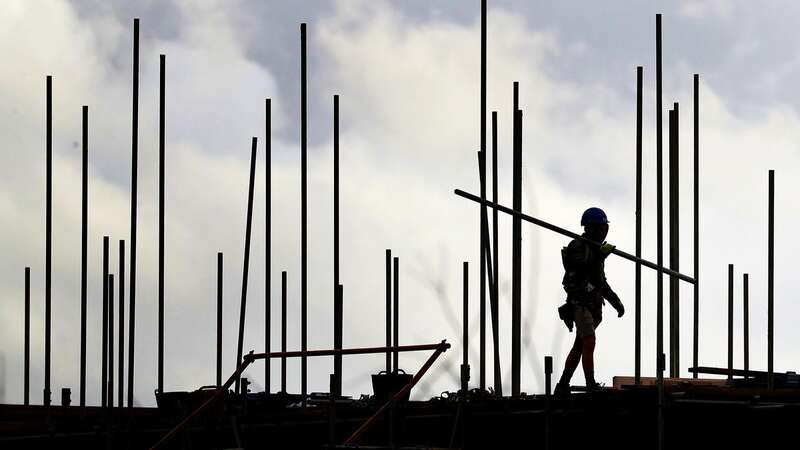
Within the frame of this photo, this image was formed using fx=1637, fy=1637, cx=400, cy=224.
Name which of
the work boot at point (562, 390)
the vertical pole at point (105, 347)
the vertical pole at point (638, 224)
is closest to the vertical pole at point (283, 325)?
the vertical pole at point (105, 347)

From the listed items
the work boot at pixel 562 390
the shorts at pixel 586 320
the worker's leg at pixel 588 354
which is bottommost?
the work boot at pixel 562 390

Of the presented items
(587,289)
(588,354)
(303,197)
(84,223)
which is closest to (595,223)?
(587,289)

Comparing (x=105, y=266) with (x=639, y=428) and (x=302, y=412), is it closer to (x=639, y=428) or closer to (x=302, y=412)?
(x=302, y=412)

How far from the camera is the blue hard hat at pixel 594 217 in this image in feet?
64.7

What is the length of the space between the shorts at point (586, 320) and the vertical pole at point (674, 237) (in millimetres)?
4162

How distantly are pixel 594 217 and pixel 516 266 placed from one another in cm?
301

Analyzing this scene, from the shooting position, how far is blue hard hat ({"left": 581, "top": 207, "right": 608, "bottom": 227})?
64.7 feet

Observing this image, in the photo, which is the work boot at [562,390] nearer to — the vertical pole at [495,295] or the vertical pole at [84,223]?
the vertical pole at [495,295]

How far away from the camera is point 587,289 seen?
64.4 ft

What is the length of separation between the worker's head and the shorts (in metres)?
0.88

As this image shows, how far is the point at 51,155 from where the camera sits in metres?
26.4

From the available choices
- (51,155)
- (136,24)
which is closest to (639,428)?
(136,24)

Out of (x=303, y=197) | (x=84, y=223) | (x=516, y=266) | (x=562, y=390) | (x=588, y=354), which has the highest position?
(x=303, y=197)

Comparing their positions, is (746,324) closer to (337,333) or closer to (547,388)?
(337,333)
